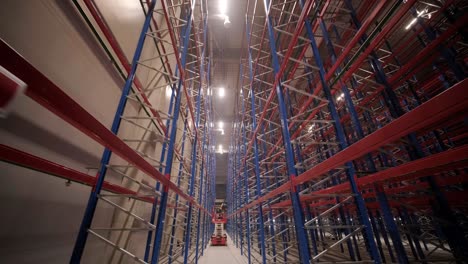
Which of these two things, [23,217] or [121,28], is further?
[121,28]

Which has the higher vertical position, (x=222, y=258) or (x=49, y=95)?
(x=49, y=95)

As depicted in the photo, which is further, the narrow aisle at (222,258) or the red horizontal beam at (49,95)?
the narrow aisle at (222,258)

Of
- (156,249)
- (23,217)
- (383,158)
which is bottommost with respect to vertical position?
(156,249)

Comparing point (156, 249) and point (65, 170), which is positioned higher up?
point (65, 170)

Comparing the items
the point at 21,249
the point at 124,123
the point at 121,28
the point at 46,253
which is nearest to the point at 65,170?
the point at 21,249

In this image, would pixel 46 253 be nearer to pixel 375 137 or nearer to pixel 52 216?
pixel 52 216

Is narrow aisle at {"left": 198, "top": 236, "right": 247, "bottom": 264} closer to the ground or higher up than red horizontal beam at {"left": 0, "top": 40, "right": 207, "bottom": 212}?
closer to the ground

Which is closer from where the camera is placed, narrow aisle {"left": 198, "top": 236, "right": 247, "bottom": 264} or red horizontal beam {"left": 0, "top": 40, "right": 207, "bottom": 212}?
red horizontal beam {"left": 0, "top": 40, "right": 207, "bottom": 212}

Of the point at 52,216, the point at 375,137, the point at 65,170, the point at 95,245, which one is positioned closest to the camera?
the point at 375,137

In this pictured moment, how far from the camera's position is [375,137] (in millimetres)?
1511

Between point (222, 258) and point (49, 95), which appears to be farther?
point (222, 258)

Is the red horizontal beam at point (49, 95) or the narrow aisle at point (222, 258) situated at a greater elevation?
the red horizontal beam at point (49, 95)

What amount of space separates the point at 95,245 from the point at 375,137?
13.9ft

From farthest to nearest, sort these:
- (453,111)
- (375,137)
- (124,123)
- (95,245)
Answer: (124,123) → (95,245) → (375,137) → (453,111)
